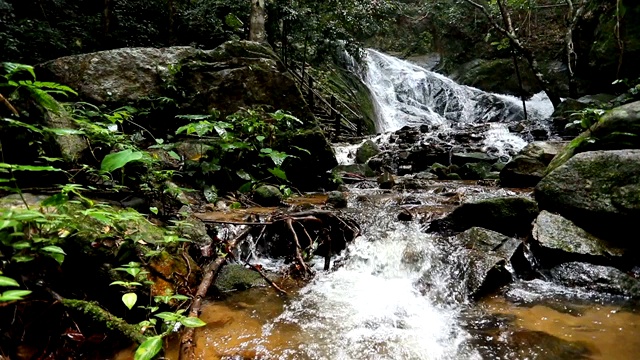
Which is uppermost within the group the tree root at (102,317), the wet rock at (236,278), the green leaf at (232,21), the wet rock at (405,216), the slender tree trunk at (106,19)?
the green leaf at (232,21)

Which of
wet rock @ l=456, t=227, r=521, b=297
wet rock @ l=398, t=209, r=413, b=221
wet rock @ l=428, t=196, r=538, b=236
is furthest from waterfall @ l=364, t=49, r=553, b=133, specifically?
wet rock @ l=456, t=227, r=521, b=297

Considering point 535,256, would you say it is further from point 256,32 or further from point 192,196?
point 256,32

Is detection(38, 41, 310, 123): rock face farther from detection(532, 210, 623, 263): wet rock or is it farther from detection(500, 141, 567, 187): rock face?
detection(532, 210, 623, 263): wet rock

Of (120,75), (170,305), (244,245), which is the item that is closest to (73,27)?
(120,75)

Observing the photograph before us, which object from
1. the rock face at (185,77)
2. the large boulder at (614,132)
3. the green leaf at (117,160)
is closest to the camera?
the green leaf at (117,160)

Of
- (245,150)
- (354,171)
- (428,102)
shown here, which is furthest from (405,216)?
(428,102)

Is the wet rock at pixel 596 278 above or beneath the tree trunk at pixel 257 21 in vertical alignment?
beneath

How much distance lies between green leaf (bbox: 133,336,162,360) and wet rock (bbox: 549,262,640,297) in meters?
3.06

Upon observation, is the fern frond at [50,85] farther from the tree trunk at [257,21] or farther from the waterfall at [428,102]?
the waterfall at [428,102]

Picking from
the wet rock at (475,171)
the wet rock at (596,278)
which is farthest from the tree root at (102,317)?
the wet rock at (475,171)

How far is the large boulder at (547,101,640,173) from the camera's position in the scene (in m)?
4.14

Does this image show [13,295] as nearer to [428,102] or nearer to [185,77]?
[185,77]

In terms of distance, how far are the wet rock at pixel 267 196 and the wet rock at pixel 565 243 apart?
10.2 feet

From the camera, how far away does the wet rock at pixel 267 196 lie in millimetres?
4844
